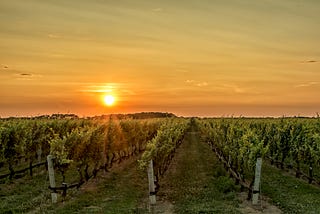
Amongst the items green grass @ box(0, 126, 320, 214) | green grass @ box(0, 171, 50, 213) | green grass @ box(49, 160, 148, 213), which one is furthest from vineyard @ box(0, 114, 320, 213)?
green grass @ box(49, 160, 148, 213)

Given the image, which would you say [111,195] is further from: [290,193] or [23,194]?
[290,193]

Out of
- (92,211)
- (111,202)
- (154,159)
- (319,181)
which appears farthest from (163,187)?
(319,181)

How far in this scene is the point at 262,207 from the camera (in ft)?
49.5

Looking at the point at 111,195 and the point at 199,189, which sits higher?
the point at 199,189

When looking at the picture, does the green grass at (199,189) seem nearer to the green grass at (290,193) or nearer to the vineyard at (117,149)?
the vineyard at (117,149)

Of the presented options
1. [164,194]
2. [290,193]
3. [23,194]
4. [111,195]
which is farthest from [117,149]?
[290,193]

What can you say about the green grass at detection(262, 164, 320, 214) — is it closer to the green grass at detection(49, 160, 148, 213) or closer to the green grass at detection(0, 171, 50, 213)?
the green grass at detection(49, 160, 148, 213)

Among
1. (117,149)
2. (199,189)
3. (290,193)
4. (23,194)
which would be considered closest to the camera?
(290,193)

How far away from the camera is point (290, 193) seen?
17.6 metres

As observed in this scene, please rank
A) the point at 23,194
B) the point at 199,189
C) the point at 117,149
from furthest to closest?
the point at 117,149 → the point at 199,189 → the point at 23,194

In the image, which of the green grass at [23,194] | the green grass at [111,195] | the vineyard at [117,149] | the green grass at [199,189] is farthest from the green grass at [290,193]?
the green grass at [23,194]

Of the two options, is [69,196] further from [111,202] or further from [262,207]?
[262,207]

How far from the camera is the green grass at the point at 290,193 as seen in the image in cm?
1485

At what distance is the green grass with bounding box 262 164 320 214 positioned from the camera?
48.7ft
